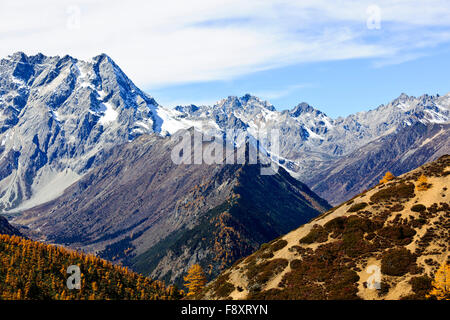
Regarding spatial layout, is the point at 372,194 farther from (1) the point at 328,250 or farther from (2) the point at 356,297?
(2) the point at 356,297

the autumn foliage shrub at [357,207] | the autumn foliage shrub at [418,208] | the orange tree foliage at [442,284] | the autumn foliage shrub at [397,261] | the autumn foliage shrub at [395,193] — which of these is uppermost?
the autumn foliage shrub at [395,193]

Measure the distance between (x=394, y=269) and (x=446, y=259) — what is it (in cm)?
891

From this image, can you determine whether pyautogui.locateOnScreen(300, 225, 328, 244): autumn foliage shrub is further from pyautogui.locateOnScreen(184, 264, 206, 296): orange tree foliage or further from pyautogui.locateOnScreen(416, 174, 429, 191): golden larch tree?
pyautogui.locateOnScreen(184, 264, 206, 296): orange tree foliage

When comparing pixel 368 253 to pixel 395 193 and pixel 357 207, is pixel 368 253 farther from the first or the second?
pixel 395 193

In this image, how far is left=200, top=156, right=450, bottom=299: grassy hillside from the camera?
254ft

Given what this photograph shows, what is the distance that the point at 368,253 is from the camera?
8712cm

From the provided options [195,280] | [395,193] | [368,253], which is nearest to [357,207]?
[395,193]

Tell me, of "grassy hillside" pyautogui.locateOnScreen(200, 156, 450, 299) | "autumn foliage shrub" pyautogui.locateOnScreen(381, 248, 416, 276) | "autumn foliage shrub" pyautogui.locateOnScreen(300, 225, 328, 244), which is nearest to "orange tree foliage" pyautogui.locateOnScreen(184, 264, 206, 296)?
"grassy hillside" pyautogui.locateOnScreen(200, 156, 450, 299)

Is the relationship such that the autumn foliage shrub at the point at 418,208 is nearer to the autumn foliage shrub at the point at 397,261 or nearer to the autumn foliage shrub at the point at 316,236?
the autumn foliage shrub at the point at 397,261

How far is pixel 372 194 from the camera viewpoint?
10744cm

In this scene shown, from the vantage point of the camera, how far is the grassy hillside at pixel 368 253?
254ft

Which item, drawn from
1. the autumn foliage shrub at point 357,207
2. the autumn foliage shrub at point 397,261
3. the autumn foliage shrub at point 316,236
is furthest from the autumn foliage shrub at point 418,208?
the autumn foliage shrub at point 316,236
